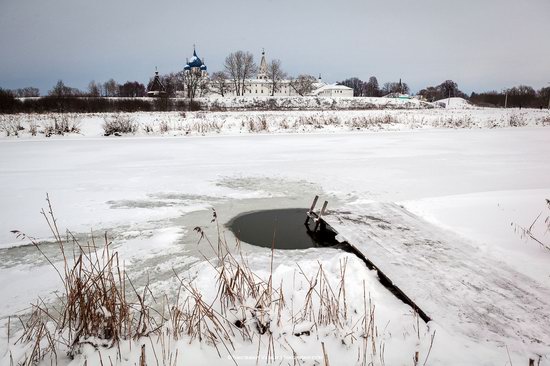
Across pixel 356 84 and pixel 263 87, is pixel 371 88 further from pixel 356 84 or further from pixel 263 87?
pixel 263 87

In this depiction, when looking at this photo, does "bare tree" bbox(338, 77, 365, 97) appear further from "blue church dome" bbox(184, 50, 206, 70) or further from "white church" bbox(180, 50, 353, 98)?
"blue church dome" bbox(184, 50, 206, 70)

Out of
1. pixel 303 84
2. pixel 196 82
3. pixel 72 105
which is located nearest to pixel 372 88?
pixel 303 84

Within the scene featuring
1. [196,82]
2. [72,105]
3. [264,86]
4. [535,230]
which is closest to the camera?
[535,230]

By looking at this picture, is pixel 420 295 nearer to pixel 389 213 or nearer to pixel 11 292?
pixel 389 213

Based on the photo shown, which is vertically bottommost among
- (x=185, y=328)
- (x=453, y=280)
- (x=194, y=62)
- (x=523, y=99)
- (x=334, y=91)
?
(x=185, y=328)

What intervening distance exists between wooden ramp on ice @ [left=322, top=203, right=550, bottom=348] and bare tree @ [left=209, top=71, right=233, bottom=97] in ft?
254

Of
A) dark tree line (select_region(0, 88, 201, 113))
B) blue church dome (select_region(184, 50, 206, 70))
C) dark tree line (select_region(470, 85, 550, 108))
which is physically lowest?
dark tree line (select_region(0, 88, 201, 113))

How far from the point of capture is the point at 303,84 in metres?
82.6

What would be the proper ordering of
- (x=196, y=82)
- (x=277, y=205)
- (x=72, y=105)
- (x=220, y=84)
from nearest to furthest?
(x=277, y=205) → (x=72, y=105) → (x=196, y=82) → (x=220, y=84)

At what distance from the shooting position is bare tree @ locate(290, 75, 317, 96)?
82625 millimetres

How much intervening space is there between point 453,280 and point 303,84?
276ft

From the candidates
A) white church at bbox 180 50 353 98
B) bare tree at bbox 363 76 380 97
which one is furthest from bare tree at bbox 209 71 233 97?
bare tree at bbox 363 76 380 97

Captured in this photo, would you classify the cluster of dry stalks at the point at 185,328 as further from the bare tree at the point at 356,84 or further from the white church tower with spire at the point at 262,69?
the bare tree at the point at 356,84

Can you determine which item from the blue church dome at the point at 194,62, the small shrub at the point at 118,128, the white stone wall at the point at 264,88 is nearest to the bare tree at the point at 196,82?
the blue church dome at the point at 194,62
